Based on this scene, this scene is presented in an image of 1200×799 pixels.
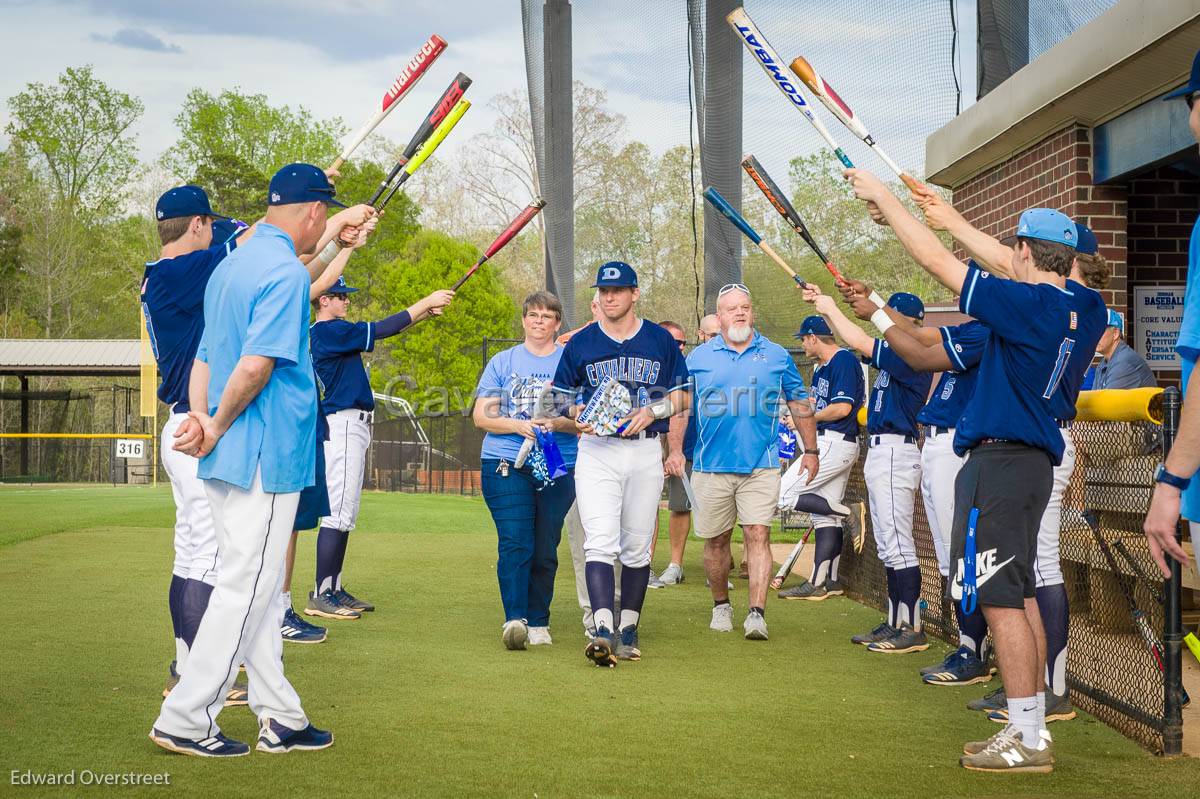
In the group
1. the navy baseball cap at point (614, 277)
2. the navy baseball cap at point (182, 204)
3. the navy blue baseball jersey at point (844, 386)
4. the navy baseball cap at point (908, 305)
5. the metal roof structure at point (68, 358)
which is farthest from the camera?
the metal roof structure at point (68, 358)

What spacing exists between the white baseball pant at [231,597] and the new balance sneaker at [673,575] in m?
6.00

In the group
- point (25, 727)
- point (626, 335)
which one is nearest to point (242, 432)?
point (25, 727)

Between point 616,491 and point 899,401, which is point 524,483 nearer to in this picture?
point 616,491

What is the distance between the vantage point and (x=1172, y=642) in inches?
182

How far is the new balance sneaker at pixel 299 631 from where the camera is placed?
22.6ft

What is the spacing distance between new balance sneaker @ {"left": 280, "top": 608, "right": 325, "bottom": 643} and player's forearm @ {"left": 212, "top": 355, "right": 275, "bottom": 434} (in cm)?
301

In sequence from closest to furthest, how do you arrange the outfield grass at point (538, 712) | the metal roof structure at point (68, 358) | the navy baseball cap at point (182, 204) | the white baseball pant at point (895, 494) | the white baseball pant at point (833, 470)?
the outfield grass at point (538, 712) → the navy baseball cap at point (182, 204) → the white baseball pant at point (895, 494) → the white baseball pant at point (833, 470) → the metal roof structure at point (68, 358)

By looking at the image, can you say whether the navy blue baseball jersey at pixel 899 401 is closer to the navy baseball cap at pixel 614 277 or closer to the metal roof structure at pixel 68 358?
the navy baseball cap at pixel 614 277

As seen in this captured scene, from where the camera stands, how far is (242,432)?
4.20 metres

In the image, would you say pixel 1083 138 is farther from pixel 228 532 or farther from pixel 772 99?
pixel 228 532

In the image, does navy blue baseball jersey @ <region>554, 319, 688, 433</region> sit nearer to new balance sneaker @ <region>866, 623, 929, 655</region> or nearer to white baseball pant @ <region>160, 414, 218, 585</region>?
new balance sneaker @ <region>866, 623, 929, 655</region>

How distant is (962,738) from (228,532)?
3.18 m

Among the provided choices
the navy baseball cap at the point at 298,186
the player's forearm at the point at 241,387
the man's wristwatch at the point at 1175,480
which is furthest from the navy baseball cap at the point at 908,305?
the player's forearm at the point at 241,387

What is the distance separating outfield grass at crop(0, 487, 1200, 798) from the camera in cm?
409
